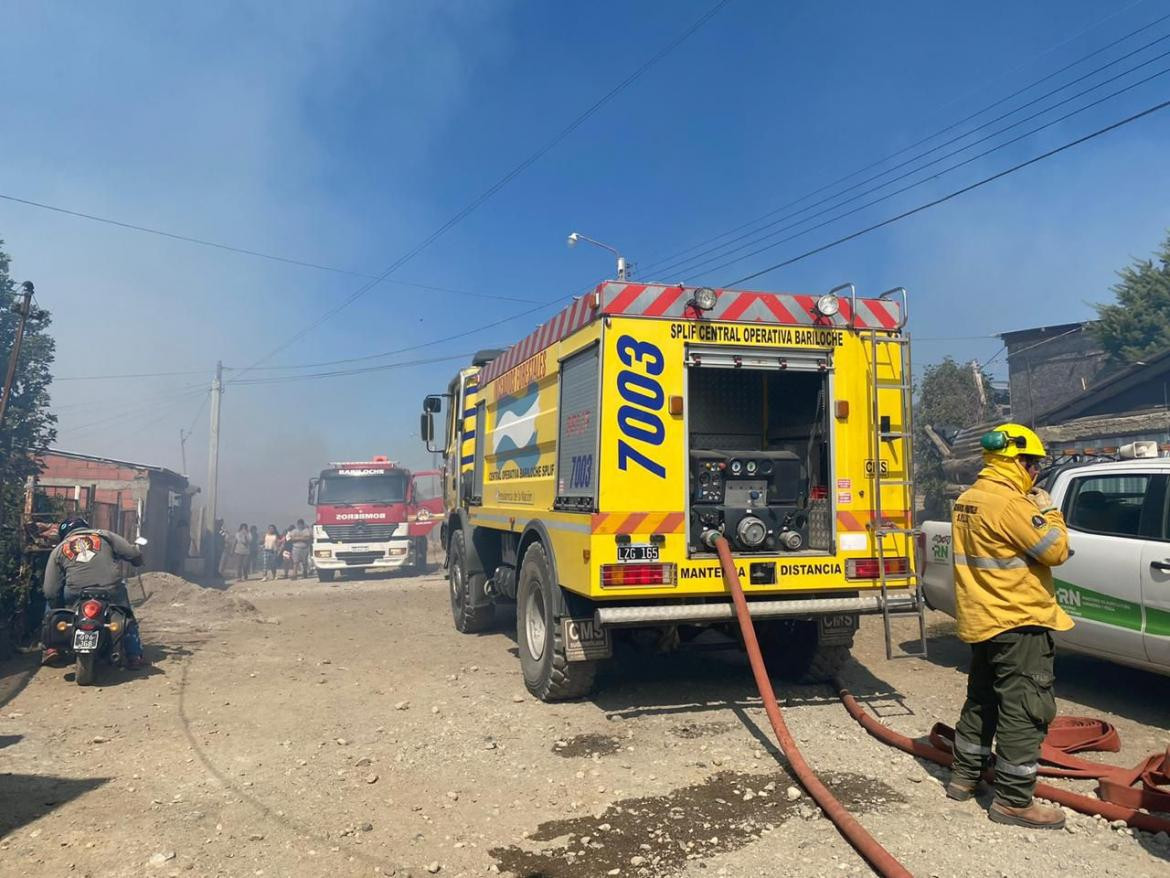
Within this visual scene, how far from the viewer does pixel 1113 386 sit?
18250 millimetres

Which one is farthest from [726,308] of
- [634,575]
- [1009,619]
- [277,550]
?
[277,550]

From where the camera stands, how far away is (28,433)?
1961cm

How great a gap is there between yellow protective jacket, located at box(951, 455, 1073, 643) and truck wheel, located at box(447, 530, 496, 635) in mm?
6331

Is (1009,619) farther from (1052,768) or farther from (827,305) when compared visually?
(827,305)

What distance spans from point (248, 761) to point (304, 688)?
2132 millimetres

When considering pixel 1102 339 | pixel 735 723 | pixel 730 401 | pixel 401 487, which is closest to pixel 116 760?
pixel 735 723

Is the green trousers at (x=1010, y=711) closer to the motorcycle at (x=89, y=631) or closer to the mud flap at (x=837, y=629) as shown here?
the mud flap at (x=837, y=629)

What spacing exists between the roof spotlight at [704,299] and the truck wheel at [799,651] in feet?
8.10

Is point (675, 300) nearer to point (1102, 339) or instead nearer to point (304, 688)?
point (304, 688)

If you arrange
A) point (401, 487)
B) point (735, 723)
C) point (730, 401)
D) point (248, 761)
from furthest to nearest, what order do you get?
point (401, 487)
point (730, 401)
point (735, 723)
point (248, 761)

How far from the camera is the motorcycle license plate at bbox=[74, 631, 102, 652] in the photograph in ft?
23.0

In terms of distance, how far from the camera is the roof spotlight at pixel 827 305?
5.81 m

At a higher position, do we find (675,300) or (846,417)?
(675,300)

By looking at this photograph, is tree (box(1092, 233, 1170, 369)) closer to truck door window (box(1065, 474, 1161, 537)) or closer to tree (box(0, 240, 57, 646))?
truck door window (box(1065, 474, 1161, 537))
